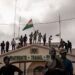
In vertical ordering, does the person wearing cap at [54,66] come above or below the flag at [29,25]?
below

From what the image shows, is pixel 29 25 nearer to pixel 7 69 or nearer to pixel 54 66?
pixel 7 69

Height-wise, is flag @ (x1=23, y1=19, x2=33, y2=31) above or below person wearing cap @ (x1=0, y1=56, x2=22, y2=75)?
above

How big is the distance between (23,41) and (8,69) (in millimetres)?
33749

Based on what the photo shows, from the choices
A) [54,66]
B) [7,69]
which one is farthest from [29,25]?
[54,66]

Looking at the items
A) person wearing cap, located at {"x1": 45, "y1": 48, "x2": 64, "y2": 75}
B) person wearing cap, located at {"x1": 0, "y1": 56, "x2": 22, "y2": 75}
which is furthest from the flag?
person wearing cap, located at {"x1": 45, "y1": 48, "x2": 64, "y2": 75}

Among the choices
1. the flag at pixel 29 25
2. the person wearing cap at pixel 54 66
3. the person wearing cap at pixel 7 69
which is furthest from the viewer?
the flag at pixel 29 25

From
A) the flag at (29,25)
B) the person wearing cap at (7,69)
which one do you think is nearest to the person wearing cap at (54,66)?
the person wearing cap at (7,69)

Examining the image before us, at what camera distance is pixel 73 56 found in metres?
40.5

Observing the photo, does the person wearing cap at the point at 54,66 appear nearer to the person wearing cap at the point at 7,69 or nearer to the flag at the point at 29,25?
the person wearing cap at the point at 7,69

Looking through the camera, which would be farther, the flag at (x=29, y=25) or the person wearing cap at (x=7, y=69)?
the flag at (x=29, y=25)

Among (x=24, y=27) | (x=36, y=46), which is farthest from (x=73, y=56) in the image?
(x=24, y=27)

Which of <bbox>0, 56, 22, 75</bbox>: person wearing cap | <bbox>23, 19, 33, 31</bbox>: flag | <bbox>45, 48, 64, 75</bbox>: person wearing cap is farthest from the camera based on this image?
<bbox>23, 19, 33, 31</bbox>: flag

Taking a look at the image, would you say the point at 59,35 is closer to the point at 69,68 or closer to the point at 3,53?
the point at 3,53

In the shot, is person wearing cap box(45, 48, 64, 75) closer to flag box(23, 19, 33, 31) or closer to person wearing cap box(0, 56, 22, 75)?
person wearing cap box(0, 56, 22, 75)
